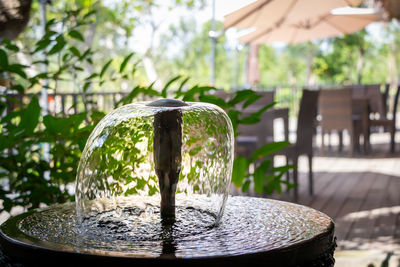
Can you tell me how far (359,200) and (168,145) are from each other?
404 cm

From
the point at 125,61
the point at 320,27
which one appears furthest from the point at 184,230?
the point at 320,27

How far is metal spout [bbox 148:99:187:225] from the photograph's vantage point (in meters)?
0.81

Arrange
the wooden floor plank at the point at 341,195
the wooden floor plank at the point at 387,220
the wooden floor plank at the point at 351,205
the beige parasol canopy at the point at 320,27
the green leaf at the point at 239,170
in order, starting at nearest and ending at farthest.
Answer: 1. the green leaf at the point at 239,170
2. the wooden floor plank at the point at 387,220
3. the wooden floor plank at the point at 351,205
4. the wooden floor plank at the point at 341,195
5. the beige parasol canopy at the point at 320,27

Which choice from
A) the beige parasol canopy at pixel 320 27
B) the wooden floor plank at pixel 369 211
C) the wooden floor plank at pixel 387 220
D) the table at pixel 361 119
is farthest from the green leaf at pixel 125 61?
the table at pixel 361 119

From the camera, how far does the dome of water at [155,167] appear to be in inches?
31.8

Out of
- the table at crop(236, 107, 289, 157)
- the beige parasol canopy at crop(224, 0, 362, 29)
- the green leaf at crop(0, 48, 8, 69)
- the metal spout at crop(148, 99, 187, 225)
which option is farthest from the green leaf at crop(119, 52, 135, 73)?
the beige parasol canopy at crop(224, 0, 362, 29)

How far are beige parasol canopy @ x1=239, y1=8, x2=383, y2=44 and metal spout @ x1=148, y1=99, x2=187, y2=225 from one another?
6.50 meters

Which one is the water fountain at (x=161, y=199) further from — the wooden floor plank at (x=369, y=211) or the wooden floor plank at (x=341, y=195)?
the wooden floor plank at (x=341, y=195)

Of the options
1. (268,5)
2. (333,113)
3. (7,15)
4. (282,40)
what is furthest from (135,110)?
(282,40)

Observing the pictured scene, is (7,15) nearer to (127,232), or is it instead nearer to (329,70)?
(127,232)

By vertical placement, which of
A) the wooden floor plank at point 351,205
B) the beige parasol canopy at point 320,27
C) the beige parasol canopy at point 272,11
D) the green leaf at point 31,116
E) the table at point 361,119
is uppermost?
the beige parasol canopy at point 320,27

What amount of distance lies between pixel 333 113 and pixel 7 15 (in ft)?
21.2

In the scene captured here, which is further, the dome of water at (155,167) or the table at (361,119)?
the table at (361,119)

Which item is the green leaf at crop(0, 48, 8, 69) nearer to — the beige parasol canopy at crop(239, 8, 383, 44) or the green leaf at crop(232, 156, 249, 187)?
the green leaf at crop(232, 156, 249, 187)
